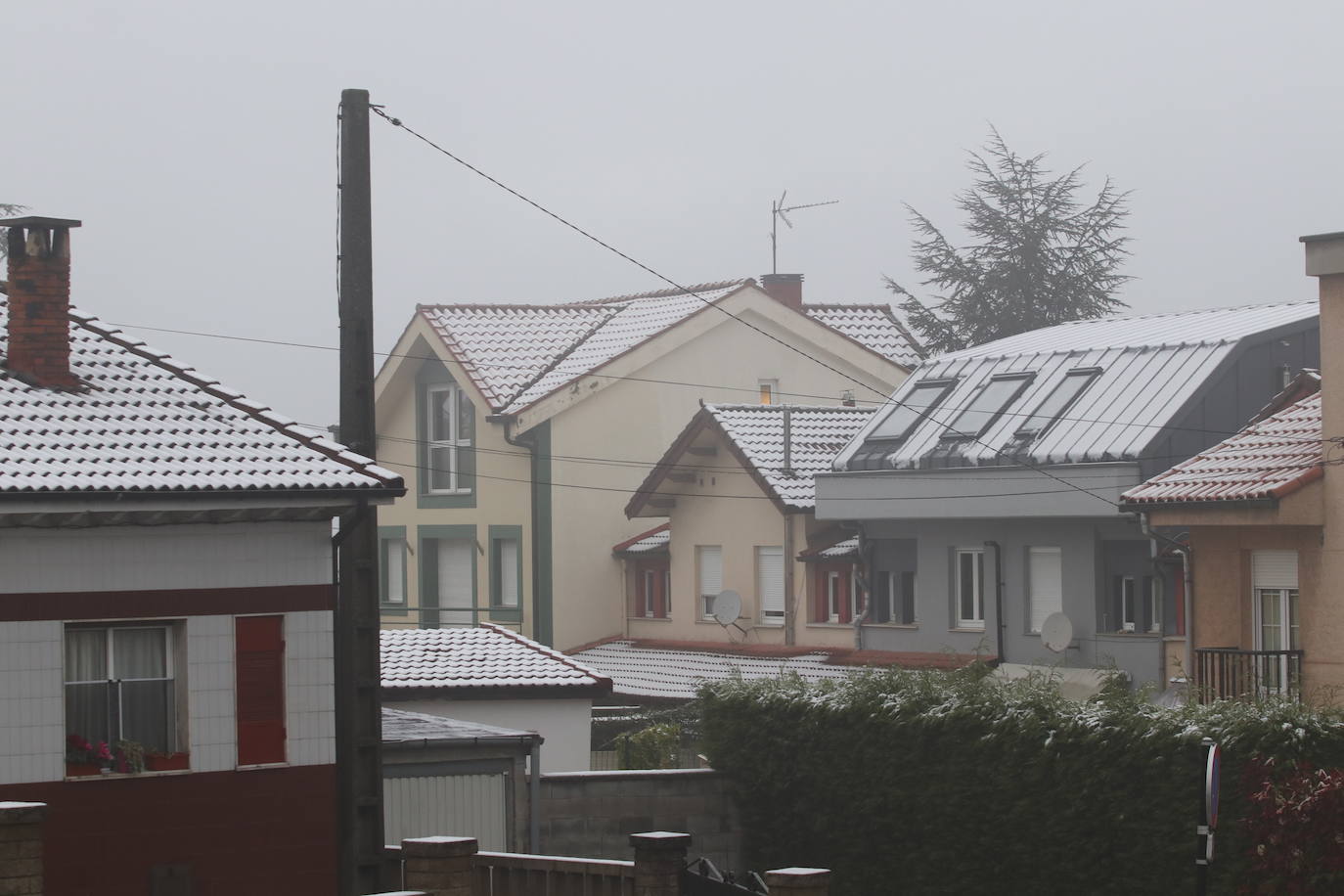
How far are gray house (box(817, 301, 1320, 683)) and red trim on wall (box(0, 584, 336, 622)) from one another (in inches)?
575

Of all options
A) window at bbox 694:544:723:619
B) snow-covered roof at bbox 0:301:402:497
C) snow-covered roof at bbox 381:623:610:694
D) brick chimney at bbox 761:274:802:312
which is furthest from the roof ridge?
brick chimney at bbox 761:274:802:312

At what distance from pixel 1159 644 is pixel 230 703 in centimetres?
1606

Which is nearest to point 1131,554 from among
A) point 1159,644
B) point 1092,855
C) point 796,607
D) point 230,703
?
point 1159,644

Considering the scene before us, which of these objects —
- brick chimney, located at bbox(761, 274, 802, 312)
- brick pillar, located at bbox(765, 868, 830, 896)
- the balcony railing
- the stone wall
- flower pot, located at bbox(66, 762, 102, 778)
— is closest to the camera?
brick pillar, located at bbox(765, 868, 830, 896)

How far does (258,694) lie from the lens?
57.6 ft

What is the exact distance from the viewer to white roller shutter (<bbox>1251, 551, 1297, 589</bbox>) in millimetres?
23688

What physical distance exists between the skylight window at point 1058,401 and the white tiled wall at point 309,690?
1671cm

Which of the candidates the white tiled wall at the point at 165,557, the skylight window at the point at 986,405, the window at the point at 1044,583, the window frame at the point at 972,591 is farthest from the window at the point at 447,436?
the white tiled wall at the point at 165,557

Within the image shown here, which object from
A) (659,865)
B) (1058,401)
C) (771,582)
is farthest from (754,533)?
(659,865)

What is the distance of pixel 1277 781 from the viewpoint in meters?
16.2

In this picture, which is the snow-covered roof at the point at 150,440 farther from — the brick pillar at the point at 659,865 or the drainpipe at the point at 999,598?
the drainpipe at the point at 999,598

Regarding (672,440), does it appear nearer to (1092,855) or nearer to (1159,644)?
(1159,644)

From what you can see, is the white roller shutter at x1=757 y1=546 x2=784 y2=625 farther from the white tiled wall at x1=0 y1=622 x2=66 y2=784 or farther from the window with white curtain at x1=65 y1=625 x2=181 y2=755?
the white tiled wall at x1=0 y1=622 x2=66 y2=784

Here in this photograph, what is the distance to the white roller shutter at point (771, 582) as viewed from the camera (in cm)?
3725
